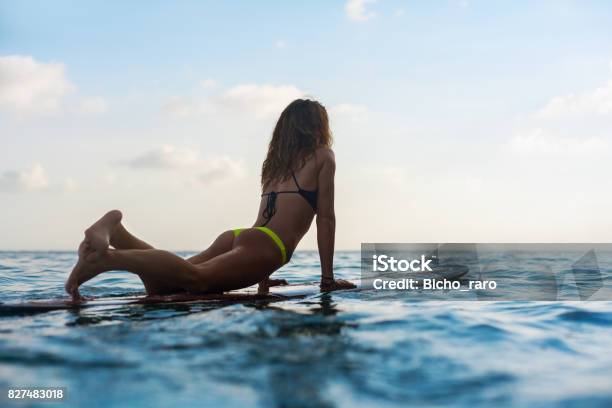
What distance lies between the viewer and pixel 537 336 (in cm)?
362

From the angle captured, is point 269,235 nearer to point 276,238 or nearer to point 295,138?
point 276,238

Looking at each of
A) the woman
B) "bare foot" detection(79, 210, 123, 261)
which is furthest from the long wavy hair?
"bare foot" detection(79, 210, 123, 261)

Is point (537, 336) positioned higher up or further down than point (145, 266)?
further down

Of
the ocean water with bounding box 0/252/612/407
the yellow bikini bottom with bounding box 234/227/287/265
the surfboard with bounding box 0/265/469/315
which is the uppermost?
the yellow bikini bottom with bounding box 234/227/287/265

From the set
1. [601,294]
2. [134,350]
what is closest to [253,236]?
[134,350]

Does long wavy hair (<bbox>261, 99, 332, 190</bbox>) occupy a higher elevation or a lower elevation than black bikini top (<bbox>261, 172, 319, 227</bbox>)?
higher

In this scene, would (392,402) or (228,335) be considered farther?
(228,335)

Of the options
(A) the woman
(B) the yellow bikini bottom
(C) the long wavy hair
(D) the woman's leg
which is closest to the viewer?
(D) the woman's leg

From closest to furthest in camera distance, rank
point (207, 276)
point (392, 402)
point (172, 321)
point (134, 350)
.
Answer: point (392, 402) → point (134, 350) → point (172, 321) → point (207, 276)

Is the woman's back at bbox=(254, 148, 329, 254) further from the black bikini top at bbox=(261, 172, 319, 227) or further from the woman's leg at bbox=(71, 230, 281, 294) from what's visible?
the woman's leg at bbox=(71, 230, 281, 294)

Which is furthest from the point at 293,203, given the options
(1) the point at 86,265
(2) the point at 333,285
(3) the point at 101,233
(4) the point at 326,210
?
(1) the point at 86,265

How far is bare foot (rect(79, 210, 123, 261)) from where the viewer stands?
12.6ft

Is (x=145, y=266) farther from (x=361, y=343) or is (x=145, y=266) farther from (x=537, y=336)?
(x=537, y=336)

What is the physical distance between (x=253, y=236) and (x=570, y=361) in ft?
8.29
